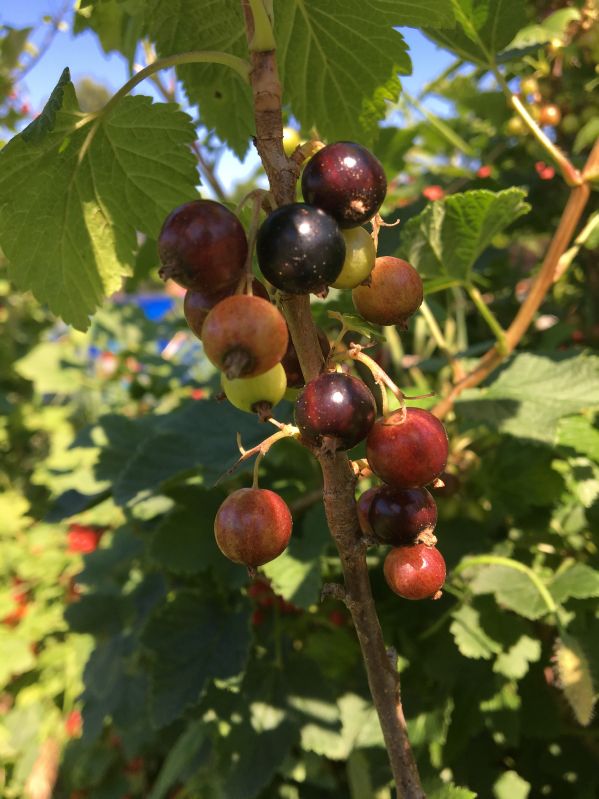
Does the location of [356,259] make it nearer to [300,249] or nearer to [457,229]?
[300,249]

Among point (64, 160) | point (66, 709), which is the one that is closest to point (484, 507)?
point (64, 160)

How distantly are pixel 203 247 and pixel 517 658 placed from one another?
812 mm

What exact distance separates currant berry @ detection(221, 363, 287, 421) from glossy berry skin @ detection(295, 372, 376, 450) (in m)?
0.02

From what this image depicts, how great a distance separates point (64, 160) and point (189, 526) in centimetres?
63

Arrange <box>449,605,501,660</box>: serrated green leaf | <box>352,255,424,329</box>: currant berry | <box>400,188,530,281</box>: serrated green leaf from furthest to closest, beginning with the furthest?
<box>449,605,501,660</box>: serrated green leaf
<box>400,188,530,281</box>: serrated green leaf
<box>352,255,424,329</box>: currant berry

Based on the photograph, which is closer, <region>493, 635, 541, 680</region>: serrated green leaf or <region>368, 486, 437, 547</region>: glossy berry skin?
<region>368, 486, 437, 547</region>: glossy berry skin

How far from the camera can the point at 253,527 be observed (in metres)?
0.45

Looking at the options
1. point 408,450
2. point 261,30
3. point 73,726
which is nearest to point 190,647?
point 408,450

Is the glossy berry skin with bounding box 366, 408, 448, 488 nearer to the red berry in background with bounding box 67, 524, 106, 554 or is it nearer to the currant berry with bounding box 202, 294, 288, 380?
the currant berry with bounding box 202, 294, 288, 380

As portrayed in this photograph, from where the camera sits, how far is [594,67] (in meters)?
1.41

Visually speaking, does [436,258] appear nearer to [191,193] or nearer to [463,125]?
[191,193]

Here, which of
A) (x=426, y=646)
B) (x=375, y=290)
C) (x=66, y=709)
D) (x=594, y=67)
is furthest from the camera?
(x=66, y=709)

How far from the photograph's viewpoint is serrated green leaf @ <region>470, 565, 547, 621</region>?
0.87 m

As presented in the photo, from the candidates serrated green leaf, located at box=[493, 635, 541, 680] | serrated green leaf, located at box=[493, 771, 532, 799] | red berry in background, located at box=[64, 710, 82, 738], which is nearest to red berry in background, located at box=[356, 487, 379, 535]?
serrated green leaf, located at box=[493, 635, 541, 680]
